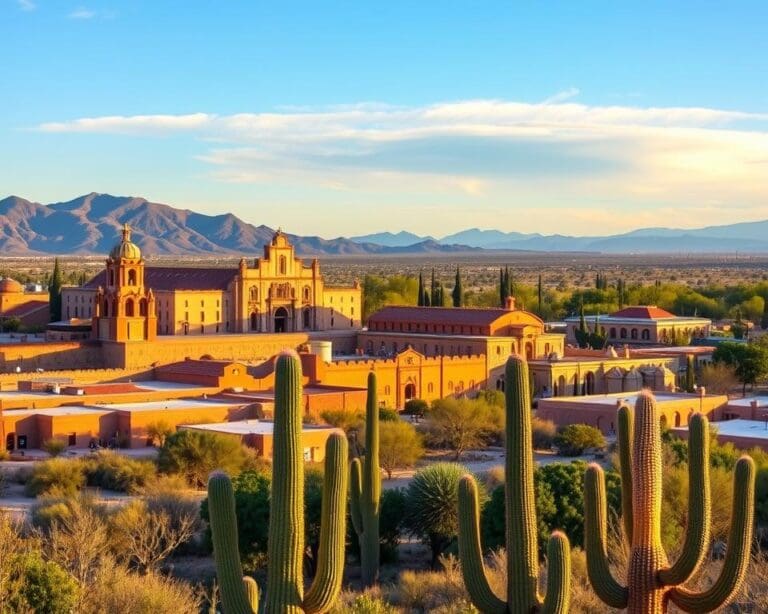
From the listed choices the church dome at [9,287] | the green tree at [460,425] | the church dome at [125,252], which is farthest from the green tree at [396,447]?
the church dome at [9,287]

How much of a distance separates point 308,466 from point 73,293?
43.1 meters

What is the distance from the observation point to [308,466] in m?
40.9

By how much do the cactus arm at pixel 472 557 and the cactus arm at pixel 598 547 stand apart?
98 cm

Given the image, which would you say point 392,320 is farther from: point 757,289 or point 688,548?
point 688,548

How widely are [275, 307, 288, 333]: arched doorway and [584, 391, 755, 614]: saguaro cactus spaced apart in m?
60.1

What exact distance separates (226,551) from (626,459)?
5.36 m

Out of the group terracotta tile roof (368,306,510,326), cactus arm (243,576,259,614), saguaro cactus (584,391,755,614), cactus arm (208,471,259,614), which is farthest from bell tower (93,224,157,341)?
saguaro cactus (584,391,755,614)

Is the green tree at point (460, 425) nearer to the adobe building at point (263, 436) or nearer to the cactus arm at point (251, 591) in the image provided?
the adobe building at point (263, 436)

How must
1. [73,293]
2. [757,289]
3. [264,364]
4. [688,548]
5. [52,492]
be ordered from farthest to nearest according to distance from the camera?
[757,289] → [73,293] → [264,364] → [52,492] → [688,548]

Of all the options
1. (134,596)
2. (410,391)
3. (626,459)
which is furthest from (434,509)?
(410,391)

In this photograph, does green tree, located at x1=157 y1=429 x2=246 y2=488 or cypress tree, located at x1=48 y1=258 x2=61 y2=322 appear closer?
green tree, located at x1=157 y1=429 x2=246 y2=488

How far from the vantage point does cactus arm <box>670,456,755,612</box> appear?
1645 cm

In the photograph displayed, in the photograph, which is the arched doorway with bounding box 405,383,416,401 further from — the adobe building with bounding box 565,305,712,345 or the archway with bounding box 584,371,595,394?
the adobe building with bounding box 565,305,712,345

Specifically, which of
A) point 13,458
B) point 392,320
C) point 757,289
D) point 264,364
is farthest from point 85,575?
point 757,289
